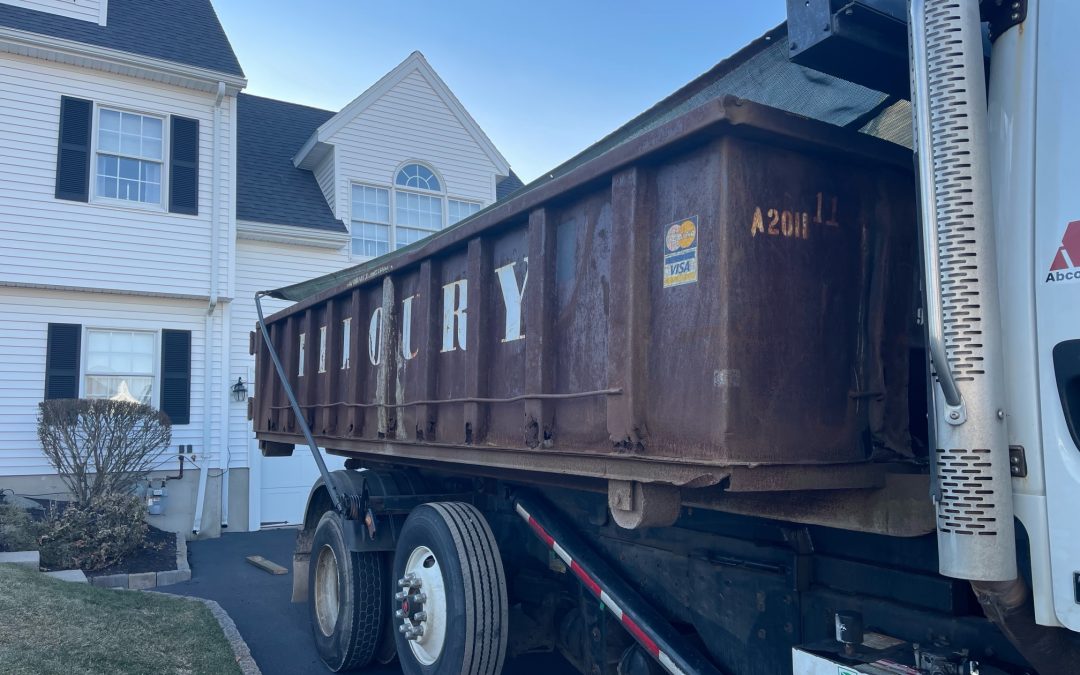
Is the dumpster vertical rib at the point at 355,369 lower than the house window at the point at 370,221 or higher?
lower

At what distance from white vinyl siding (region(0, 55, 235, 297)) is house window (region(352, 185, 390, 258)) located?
8.60 ft

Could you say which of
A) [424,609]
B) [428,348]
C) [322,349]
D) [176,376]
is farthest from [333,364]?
[176,376]

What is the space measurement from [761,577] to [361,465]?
179 inches

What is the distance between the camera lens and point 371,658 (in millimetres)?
5844

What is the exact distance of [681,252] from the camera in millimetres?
2889

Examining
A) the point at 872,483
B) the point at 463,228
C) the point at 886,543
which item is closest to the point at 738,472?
the point at 872,483

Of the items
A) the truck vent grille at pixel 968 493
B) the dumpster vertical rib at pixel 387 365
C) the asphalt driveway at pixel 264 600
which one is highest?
the dumpster vertical rib at pixel 387 365

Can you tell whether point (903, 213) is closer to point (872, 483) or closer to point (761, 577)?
point (872, 483)

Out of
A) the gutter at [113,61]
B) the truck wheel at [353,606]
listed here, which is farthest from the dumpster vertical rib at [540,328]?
the gutter at [113,61]

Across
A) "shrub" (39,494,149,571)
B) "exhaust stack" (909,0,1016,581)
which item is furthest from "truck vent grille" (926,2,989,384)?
"shrub" (39,494,149,571)

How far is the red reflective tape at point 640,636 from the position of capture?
354 cm

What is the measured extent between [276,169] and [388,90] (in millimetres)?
2640

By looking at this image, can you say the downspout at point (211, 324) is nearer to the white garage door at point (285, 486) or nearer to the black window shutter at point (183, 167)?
the black window shutter at point (183, 167)

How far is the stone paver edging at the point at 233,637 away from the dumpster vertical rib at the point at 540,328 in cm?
367
